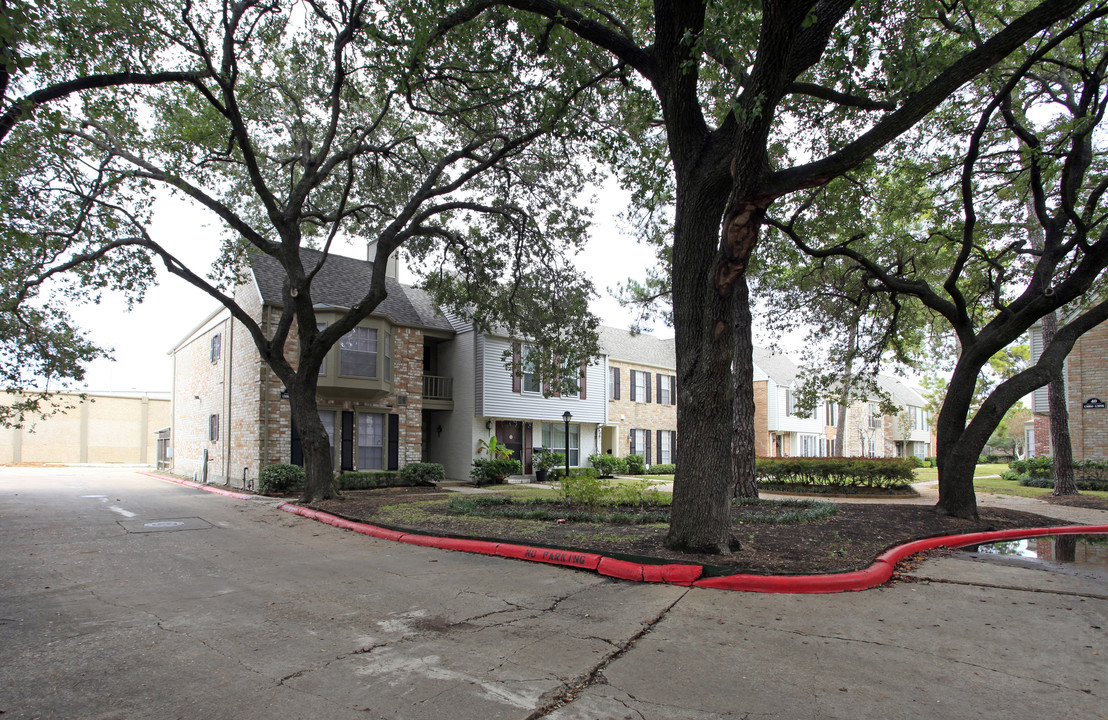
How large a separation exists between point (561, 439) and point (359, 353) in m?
10.8

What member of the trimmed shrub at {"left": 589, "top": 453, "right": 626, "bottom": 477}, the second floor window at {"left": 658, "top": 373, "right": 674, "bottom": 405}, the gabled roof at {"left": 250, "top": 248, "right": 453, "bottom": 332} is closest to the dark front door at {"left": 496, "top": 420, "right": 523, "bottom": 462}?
the trimmed shrub at {"left": 589, "top": 453, "right": 626, "bottom": 477}

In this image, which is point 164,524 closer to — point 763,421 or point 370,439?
point 370,439

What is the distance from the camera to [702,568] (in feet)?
20.9

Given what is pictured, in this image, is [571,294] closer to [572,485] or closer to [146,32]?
[572,485]

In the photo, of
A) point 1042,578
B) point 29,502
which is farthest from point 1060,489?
point 29,502

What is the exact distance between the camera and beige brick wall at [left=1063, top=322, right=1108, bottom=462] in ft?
70.3

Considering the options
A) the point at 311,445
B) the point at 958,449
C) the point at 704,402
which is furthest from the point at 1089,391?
the point at 311,445

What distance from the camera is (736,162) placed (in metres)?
6.37

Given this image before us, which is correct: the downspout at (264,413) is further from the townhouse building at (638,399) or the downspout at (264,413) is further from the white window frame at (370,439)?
the townhouse building at (638,399)

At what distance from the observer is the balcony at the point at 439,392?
80.1 feet

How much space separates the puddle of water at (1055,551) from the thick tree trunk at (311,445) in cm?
1268

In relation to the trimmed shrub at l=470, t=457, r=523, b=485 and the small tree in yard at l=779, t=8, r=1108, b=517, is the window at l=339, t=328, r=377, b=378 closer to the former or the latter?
the trimmed shrub at l=470, t=457, r=523, b=485

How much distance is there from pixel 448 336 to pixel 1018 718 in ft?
74.0

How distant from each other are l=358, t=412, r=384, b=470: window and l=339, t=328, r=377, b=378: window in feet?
5.68
